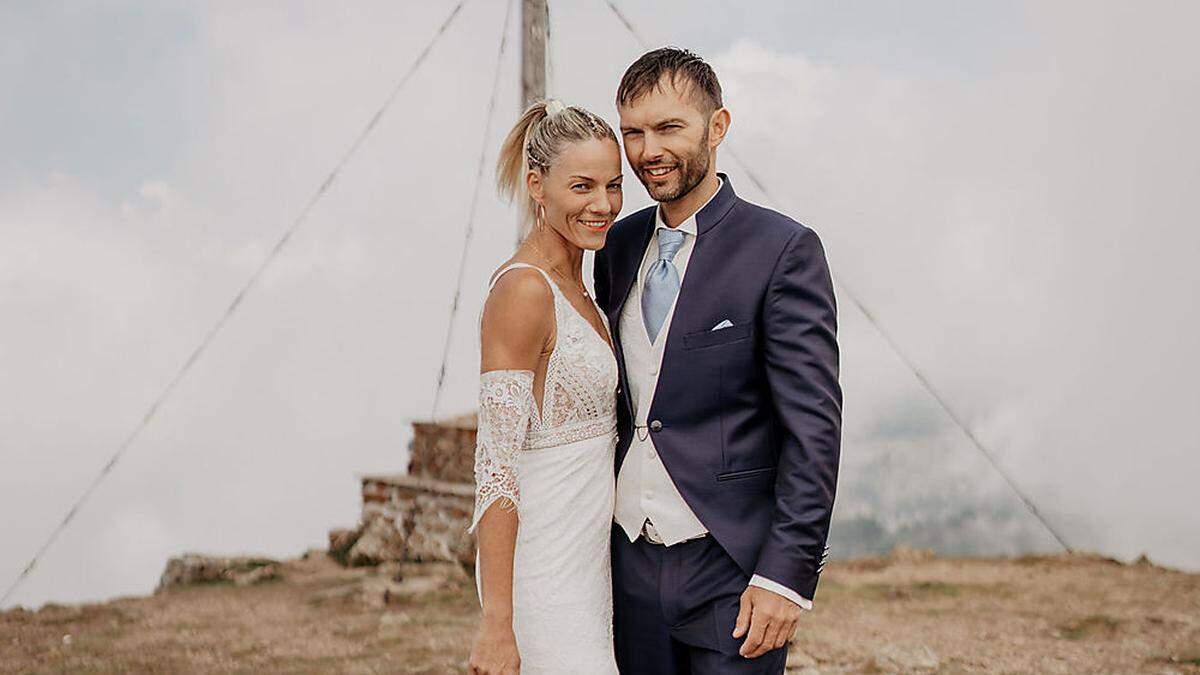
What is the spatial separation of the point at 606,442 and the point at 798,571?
52 centimetres

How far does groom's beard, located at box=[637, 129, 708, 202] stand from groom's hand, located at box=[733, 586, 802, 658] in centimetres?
89

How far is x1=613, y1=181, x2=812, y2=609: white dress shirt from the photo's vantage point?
8.83 feet

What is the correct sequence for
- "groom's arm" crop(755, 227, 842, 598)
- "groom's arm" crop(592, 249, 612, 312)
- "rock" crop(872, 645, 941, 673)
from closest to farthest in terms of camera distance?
"groom's arm" crop(755, 227, 842, 598), "groom's arm" crop(592, 249, 612, 312), "rock" crop(872, 645, 941, 673)

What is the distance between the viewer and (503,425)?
Result: 8.51ft

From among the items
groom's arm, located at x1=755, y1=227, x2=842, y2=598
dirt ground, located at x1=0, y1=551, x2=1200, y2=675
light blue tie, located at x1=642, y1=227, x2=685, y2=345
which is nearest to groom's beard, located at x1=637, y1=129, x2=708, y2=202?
light blue tie, located at x1=642, y1=227, x2=685, y2=345

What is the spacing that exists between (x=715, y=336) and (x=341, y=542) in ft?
21.7

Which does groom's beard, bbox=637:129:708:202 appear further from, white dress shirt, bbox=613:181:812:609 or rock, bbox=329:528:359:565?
rock, bbox=329:528:359:565

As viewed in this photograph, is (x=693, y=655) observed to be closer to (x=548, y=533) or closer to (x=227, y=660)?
(x=548, y=533)

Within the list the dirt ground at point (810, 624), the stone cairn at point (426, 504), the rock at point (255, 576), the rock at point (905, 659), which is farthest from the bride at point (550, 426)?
the rock at point (255, 576)

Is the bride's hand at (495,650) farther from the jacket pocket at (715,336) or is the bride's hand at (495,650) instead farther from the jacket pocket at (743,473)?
the jacket pocket at (715,336)

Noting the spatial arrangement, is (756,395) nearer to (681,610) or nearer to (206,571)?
(681,610)

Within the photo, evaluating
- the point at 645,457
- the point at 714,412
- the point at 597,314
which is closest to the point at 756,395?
the point at 714,412

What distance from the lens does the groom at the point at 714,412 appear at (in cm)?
259

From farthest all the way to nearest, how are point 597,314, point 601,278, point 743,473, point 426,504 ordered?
point 426,504
point 601,278
point 597,314
point 743,473
